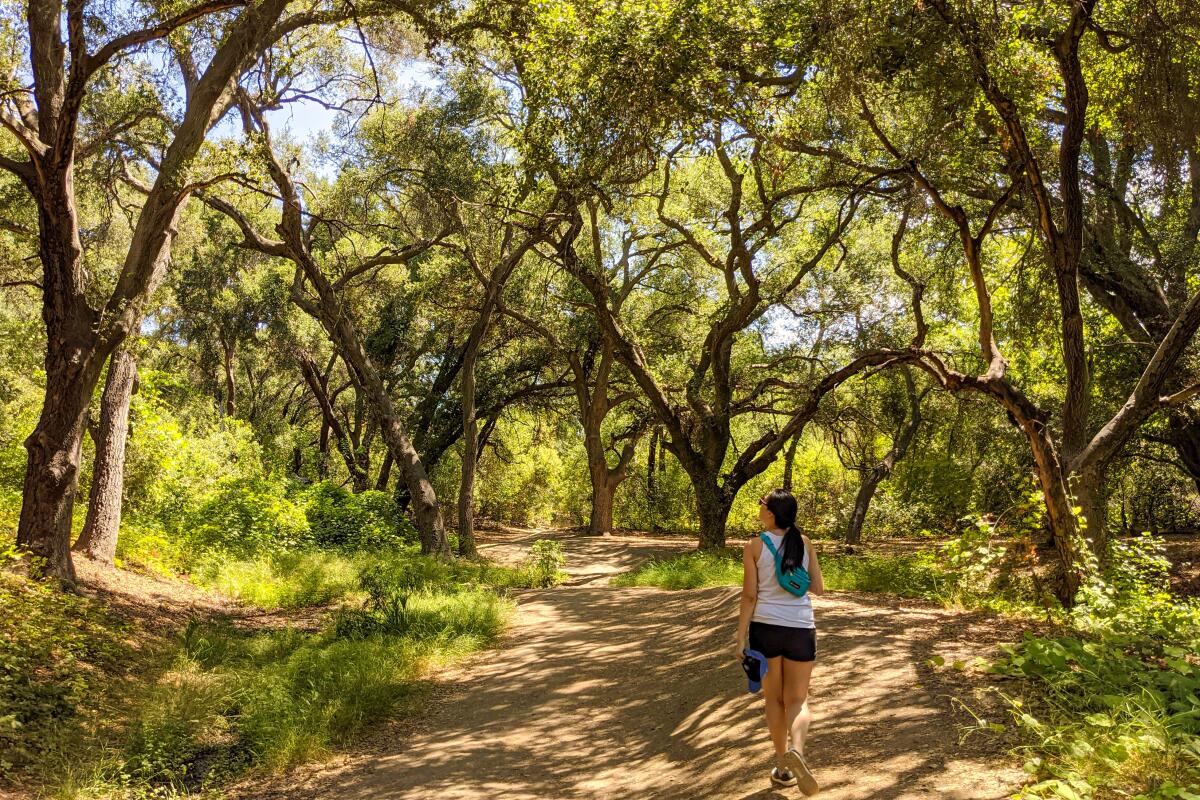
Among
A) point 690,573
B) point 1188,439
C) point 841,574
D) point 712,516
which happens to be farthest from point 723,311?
point 1188,439

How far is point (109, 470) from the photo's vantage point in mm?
10203

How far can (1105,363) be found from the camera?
42.3ft

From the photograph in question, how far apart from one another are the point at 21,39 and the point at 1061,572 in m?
15.1

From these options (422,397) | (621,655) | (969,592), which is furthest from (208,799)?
(422,397)

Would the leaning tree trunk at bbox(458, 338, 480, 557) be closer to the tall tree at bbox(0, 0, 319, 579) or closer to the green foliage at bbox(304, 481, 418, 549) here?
the green foliage at bbox(304, 481, 418, 549)

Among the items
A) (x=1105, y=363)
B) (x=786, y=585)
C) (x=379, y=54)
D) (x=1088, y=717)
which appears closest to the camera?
(x=1088, y=717)

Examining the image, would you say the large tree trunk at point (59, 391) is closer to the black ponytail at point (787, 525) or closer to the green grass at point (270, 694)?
the green grass at point (270, 694)

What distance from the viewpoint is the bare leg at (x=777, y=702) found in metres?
4.30

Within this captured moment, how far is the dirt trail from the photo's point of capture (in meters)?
4.27

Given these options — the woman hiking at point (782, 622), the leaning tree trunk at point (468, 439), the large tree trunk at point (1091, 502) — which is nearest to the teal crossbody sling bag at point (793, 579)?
the woman hiking at point (782, 622)

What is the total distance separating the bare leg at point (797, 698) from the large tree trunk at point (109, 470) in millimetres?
9384

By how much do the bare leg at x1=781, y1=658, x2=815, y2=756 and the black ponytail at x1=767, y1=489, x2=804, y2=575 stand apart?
21.6 inches

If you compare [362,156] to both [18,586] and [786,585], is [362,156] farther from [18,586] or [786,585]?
[786,585]

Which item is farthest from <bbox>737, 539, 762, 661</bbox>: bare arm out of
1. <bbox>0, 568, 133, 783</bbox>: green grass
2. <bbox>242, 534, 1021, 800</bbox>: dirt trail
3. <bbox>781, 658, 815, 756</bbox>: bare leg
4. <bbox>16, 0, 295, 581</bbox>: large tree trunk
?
<bbox>16, 0, 295, 581</bbox>: large tree trunk
